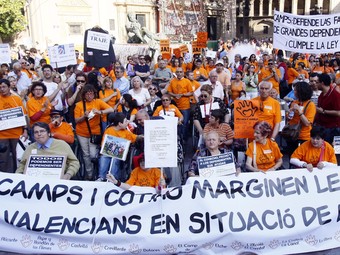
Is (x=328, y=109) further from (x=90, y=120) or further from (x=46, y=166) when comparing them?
(x=46, y=166)

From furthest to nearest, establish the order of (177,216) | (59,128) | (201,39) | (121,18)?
(121,18)
(201,39)
(59,128)
(177,216)

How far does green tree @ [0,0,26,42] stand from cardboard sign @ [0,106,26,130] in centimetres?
1933

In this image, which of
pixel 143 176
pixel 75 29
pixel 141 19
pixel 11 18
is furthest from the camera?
pixel 141 19

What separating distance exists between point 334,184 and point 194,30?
33967 millimetres

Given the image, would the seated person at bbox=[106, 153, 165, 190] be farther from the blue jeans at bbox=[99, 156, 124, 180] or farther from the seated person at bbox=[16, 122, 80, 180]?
the blue jeans at bbox=[99, 156, 124, 180]

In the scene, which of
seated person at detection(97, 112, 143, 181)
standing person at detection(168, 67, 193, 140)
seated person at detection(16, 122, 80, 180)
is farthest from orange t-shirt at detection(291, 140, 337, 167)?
standing person at detection(168, 67, 193, 140)

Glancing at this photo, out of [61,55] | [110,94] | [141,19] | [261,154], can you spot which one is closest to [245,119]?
[261,154]

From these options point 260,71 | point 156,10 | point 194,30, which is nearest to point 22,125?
point 260,71

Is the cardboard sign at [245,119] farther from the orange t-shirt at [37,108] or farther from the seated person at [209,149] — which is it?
the orange t-shirt at [37,108]

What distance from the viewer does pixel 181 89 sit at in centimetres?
770

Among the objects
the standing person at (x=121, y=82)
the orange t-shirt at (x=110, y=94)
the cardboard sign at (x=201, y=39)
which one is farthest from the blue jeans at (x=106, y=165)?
the cardboard sign at (x=201, y=39)

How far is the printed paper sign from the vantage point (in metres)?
8.11

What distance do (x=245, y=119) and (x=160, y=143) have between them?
5.68 ft

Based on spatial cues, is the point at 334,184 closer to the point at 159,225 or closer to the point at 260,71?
the point at 159,225
